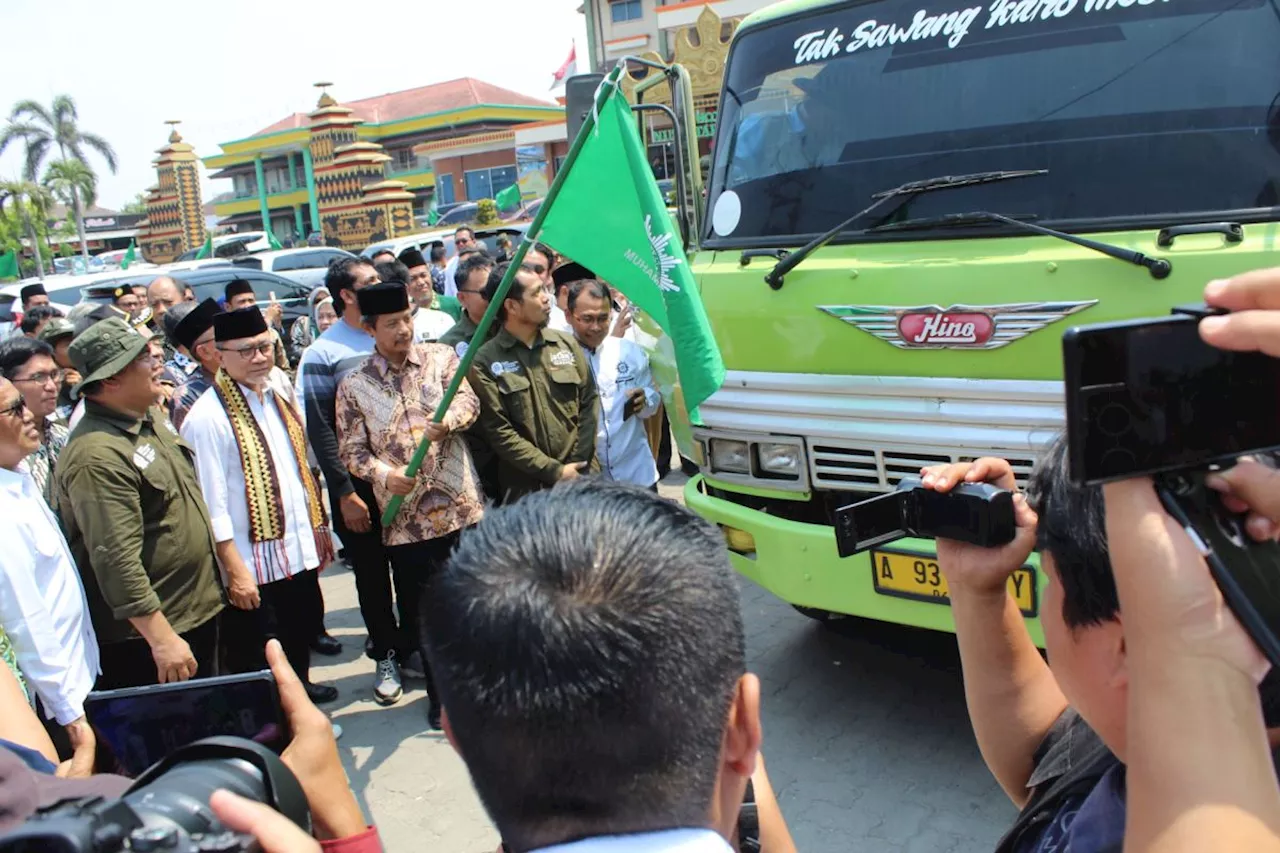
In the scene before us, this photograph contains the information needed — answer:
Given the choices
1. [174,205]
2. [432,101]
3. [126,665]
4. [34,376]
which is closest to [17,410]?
[126,665]

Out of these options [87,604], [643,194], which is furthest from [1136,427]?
[87,604]

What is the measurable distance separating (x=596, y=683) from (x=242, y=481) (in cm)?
323

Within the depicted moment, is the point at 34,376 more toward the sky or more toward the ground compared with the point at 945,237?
more toward the ground

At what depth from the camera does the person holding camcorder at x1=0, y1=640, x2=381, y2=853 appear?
0.80m

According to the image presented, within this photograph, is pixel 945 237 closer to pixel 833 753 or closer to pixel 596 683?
pixel 833 753

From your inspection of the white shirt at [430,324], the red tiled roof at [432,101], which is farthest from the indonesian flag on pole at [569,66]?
the white shirt at [430,324]

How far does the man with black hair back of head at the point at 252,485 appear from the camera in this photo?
12.4 feet

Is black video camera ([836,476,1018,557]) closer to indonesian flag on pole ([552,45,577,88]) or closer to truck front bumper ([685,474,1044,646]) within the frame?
truck front bumper ([685,474,1044,646])

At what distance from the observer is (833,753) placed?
3.72 metres

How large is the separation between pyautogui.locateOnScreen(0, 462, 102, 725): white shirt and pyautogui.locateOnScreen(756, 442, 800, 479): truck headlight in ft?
7.17

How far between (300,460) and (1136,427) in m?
3.61

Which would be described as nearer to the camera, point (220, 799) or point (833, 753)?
point (220, 799)

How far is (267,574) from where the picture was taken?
3.96m

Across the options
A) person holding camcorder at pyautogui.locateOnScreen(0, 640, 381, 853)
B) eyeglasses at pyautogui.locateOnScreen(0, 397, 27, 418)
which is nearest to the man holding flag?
eyeglasses at pyautogui.locateOnScreen(0, 397, 27, 418)
